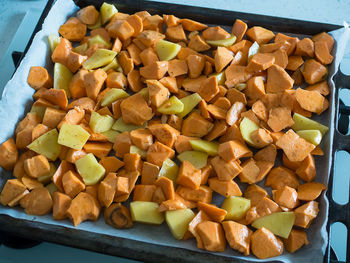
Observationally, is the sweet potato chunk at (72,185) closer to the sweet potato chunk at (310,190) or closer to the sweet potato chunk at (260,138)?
the sweet potato chunk at (260,138)

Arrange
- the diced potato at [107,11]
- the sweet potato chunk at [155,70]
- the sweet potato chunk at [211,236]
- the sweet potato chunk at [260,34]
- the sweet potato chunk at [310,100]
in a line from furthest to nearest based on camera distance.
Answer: the diced potato at [107,11] < the sweet potato chunk at [260,34] < the sweet potato chunk at [155,70] < the sweet potato chunk at [310,100] < the sweet potato chunk at [211,236]

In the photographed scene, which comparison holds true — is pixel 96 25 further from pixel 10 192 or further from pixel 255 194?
pixel 255 194

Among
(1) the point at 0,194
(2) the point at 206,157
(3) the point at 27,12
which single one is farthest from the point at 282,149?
(3) the point at 27,12

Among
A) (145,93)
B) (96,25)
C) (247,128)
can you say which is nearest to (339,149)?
(247,128)

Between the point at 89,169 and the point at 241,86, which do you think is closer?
the point at 89,169


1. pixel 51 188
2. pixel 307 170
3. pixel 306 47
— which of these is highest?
pixel 306 47

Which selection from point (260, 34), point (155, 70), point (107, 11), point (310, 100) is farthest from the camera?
point (107, 11)

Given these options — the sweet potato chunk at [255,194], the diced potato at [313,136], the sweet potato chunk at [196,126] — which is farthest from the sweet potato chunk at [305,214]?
the sweet potato chunk at [196,126]

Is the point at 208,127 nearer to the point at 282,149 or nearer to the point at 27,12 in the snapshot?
the point at 282,149
